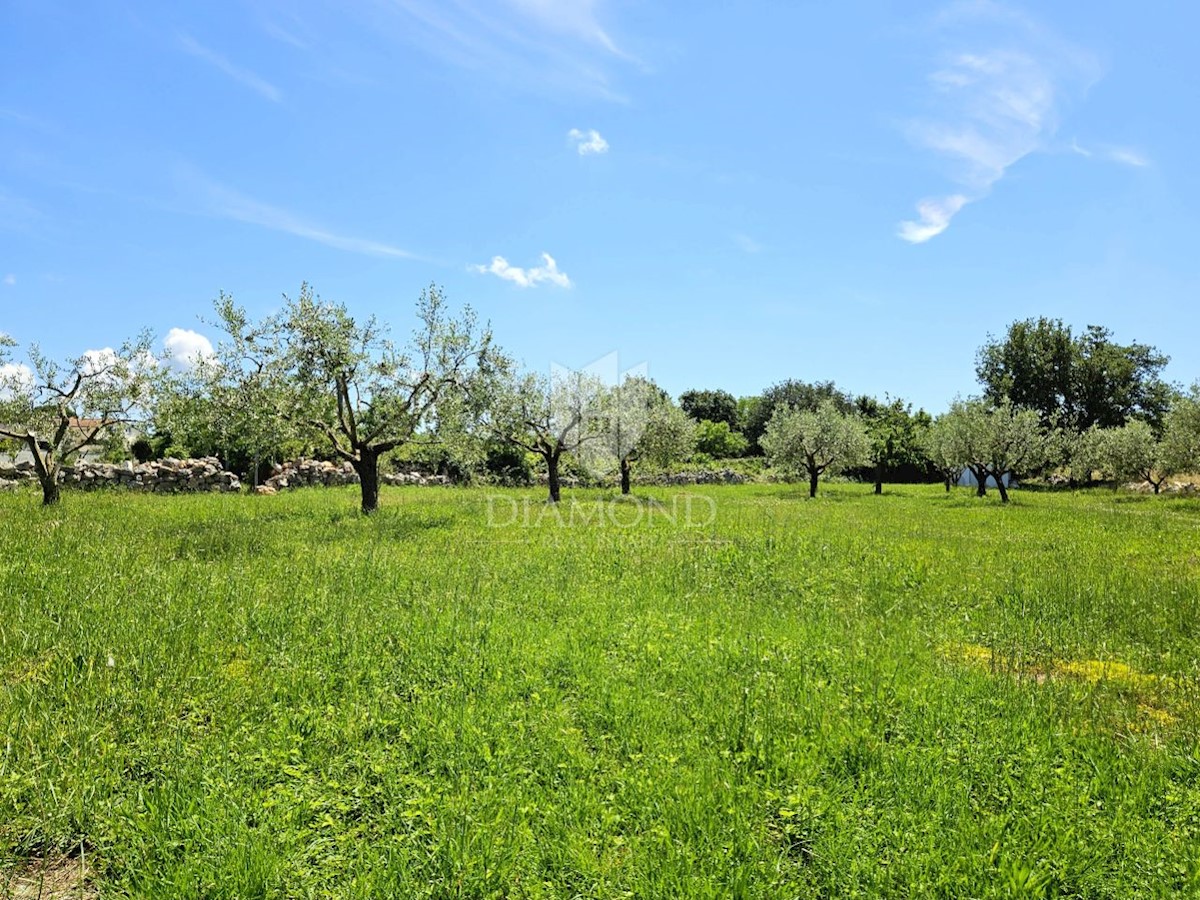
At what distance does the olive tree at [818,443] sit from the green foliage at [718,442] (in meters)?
25.2

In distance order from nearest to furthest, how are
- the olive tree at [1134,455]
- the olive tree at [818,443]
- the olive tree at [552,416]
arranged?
the olive tree at [552,416] → the olive tree at [1134,455] → the olive tree at [818,443]

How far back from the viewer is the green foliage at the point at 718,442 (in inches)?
2689

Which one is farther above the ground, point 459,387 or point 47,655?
point 459,387

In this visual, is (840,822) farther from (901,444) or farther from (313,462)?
(901,444)

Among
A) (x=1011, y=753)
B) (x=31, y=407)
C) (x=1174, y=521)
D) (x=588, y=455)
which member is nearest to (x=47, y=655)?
(x=1011, y=753)

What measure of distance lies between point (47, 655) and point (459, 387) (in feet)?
46.1

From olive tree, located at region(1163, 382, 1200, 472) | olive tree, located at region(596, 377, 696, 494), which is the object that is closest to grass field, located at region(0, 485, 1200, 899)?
olive tree, located at region(596, 377, 696, 494)

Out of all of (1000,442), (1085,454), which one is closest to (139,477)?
(1000,442)

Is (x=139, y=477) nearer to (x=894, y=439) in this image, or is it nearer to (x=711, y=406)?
(x=894, y=439)

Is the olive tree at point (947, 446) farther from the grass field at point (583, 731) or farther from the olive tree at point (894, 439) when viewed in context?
the grass field at point (583, 731)

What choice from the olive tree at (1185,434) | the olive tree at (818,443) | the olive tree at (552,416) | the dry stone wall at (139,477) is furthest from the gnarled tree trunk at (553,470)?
the olive tree at (1185,434)

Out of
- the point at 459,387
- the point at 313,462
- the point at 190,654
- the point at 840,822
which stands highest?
Result: the point at 459,387

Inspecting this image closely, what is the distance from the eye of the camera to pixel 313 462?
3456cm

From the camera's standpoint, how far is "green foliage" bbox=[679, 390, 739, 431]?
92.4m
